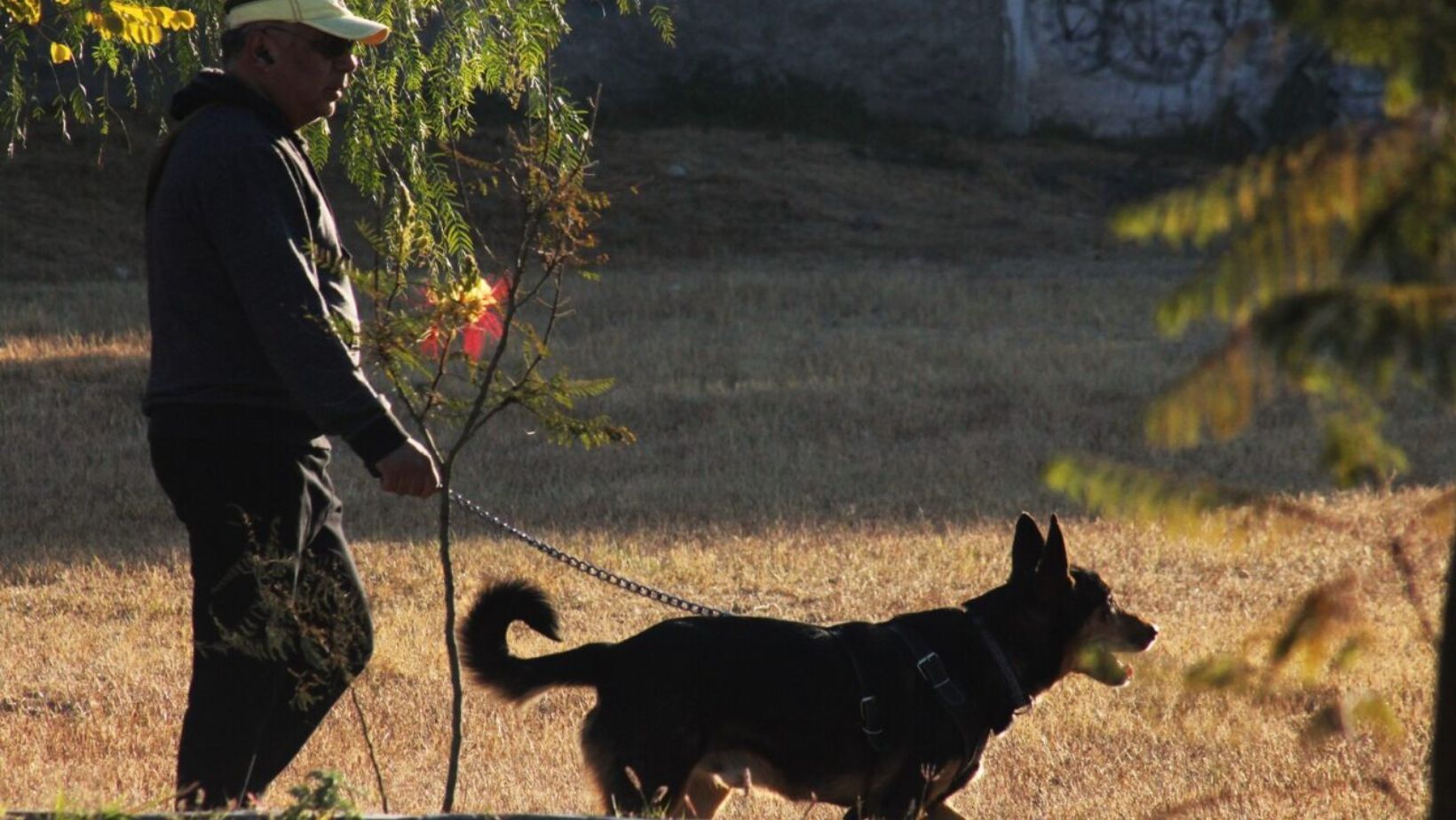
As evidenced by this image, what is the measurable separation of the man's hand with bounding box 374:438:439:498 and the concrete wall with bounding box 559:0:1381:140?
59.0 feet

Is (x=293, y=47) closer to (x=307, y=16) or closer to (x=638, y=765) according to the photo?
(x=307, y=16)

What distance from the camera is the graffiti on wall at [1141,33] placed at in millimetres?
21969

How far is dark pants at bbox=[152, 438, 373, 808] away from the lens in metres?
3.96

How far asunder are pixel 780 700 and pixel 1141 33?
747 inches

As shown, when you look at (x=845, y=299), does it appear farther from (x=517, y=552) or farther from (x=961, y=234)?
(x=517, y=552)

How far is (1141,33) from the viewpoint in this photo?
22047 millimetres

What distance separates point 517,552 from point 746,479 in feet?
6.80

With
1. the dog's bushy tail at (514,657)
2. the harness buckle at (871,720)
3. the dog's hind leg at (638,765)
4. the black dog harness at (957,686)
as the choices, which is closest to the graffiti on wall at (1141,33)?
the black dog harness at (957,686)

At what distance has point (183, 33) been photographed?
24.1ft

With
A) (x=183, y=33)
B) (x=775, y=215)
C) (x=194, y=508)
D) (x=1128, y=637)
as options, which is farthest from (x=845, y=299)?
(x=194, y=508)

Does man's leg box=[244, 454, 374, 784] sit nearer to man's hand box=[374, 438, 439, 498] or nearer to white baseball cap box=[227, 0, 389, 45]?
man's hand box=[374, 438, 439, 498]

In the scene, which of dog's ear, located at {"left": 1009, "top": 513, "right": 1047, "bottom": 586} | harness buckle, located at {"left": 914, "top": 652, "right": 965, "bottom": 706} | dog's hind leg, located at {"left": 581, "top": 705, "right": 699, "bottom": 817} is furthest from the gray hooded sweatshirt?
dog's ear, located at {"left": 1009, "top": 513, "right": 1047, "bottom": 586}

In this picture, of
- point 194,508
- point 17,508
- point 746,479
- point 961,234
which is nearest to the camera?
point 194,508

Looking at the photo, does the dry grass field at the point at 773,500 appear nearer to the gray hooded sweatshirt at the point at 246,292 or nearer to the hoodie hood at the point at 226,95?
the gray hooded sweatshirt at the point at 246,292
